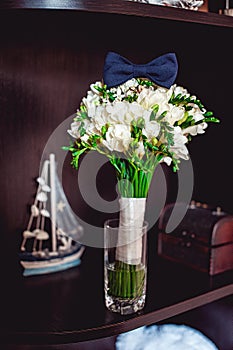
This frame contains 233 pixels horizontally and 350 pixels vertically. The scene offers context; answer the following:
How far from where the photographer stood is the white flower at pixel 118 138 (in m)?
0.93

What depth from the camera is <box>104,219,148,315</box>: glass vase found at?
39.9 inches

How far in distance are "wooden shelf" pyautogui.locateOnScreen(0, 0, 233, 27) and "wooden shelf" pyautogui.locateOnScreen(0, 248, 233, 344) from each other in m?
0.58

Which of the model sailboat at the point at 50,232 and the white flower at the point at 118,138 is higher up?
the white flower at the point at 118,138

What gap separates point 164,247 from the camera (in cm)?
132

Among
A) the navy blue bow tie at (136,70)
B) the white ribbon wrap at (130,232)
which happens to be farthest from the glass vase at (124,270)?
the navy blue bow tie at (136,70)

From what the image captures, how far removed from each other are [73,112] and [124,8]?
0.44 metres

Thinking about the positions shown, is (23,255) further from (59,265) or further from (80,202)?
(80,202)

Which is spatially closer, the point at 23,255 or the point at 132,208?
the point at 132,208

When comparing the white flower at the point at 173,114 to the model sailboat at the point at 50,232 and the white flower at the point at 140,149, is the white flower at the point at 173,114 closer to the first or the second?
the white flower at the point at 140,149

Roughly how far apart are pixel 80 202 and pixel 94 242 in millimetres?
116

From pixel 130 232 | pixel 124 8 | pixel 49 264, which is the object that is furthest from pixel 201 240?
pixel 124 8

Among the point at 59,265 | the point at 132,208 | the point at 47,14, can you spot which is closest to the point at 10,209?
the point at 59,265

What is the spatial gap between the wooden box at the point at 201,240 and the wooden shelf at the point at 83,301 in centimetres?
3

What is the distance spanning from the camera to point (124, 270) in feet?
3.33
